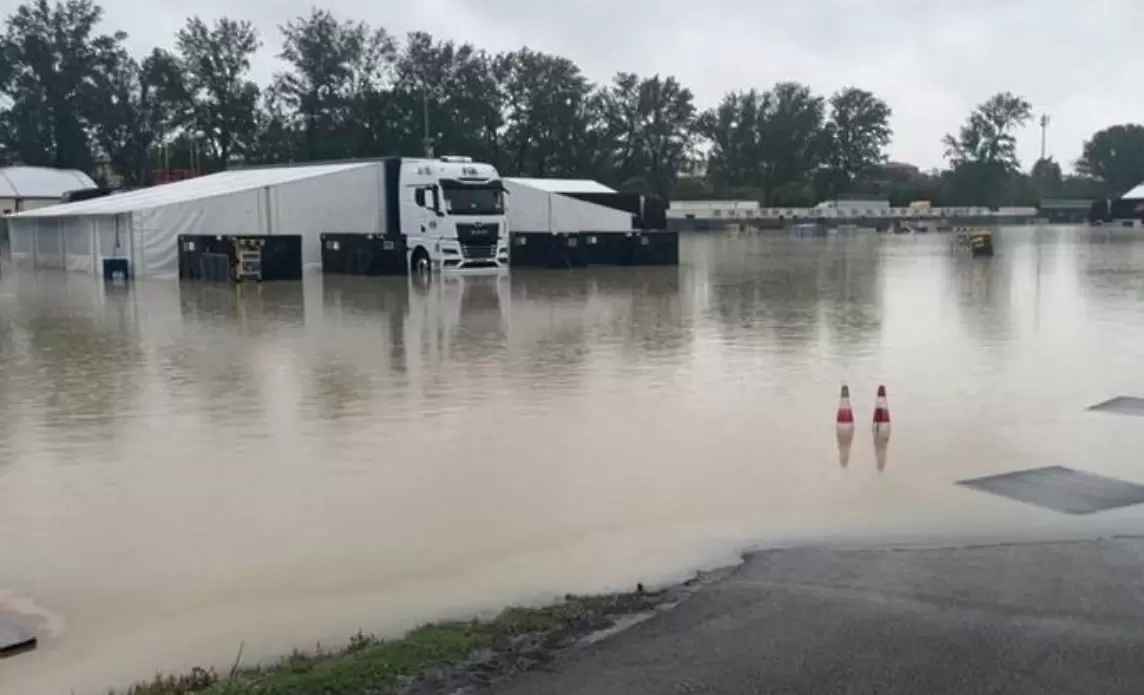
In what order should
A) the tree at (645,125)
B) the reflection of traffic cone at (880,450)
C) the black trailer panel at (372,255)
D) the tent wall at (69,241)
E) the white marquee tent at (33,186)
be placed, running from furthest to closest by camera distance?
1. the tree at (645,125)
2. the white marquee tent at (33,186)
3. the tent wall at (69,241)
4. the black trailer panel at (372,255)
5. the reflection of traffic cone at (880,450)

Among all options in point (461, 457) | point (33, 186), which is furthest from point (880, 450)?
point (33, 186)

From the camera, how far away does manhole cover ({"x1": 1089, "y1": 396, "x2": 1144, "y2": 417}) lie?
1175cm

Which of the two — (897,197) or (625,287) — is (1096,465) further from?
(897,197)

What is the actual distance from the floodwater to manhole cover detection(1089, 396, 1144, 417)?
8.1 inches

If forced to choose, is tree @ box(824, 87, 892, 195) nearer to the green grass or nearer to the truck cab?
the truck cab

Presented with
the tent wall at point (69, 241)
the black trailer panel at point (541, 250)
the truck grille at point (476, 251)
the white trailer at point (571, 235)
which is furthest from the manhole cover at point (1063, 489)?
the tent wall at point (69, 241)

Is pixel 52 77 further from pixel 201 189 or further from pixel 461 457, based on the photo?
pixel 461 457

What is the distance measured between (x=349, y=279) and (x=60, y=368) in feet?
65.9

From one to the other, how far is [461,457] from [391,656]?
4.63 m

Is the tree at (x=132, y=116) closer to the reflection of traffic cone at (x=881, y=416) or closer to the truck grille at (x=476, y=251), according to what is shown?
the truck grille at (x=476, y=251)

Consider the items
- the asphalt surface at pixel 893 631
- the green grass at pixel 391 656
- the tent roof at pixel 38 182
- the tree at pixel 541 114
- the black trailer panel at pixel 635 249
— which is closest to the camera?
the green grass at pixel 391 656

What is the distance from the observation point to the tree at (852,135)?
127 m

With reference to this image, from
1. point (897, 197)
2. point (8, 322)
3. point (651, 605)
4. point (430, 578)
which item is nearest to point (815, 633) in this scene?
point (651, 605)

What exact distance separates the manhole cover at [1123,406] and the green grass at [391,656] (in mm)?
7477
